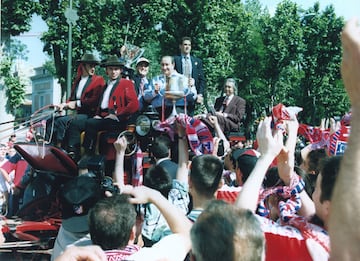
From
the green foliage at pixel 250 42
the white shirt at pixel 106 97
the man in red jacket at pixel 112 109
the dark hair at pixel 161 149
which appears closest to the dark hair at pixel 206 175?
the dark hair at pixel 161 149

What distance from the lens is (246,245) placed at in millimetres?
1880

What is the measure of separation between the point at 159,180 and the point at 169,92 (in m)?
2.88

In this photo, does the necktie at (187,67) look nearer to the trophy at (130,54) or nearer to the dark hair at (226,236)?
the trophy at (130,54)

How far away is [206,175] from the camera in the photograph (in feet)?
11.3

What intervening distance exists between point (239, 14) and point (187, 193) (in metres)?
35.8

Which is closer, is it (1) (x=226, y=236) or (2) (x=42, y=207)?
(1) (x=226, y=236)

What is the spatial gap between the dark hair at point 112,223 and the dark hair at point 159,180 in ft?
5.36

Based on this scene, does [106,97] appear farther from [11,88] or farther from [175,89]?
[11,88]

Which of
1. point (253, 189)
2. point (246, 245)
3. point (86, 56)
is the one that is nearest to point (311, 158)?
point (253, 189)

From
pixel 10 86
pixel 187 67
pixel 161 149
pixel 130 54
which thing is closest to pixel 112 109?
pixel 161 149

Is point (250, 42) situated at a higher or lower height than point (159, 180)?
higher

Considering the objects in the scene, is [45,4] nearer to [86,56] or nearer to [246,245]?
[86,56]

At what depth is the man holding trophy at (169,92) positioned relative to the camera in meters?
7.28

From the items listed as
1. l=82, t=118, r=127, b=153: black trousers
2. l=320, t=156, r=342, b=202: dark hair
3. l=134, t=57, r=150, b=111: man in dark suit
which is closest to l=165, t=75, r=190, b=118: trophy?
l=82, t=118, r=127, b=153: black trousers
